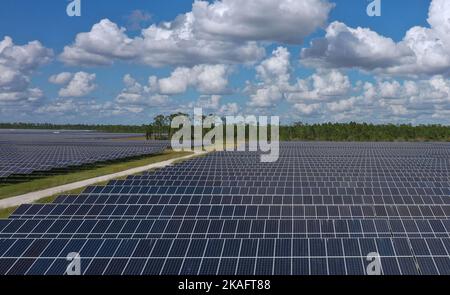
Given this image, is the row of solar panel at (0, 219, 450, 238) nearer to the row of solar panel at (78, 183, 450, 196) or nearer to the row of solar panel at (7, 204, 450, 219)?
the row of solar panel at (7, 204, 450, 219)

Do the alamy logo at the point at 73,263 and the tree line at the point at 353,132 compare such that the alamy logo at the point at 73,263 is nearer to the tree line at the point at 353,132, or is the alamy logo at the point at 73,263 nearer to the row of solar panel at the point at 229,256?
the row of solar panel at the point at 229,256

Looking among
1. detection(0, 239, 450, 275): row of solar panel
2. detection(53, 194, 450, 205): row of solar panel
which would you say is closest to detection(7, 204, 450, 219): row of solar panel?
detection(53, 194, 450, 205): row of solar panel

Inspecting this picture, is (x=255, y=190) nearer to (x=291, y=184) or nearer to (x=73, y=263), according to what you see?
(x=291, y=184)

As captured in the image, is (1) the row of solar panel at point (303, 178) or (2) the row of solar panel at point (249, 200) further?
(1) the row of solar panel at point (303, 178)

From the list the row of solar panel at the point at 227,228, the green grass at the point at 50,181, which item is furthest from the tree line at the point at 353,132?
the row of solar panel at the point at 227,228

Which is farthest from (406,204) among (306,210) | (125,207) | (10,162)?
(10,162)

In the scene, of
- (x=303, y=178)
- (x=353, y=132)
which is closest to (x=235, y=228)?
(x=303, y=178)
